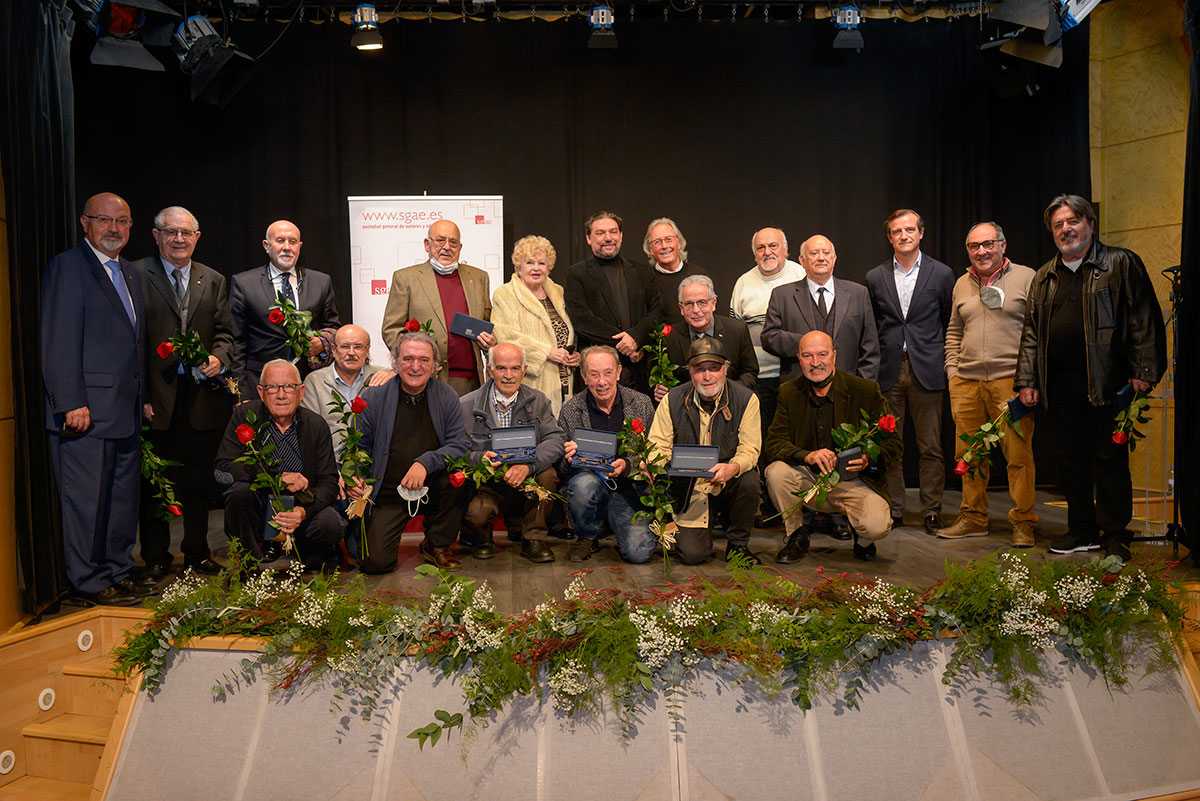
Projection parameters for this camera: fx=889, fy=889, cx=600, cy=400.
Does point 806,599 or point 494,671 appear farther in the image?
point 806,599

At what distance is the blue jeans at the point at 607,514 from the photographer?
164 inches

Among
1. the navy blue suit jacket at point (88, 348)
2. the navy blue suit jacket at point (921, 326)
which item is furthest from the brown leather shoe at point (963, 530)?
the navy blue suit jacket at point (88, 348)

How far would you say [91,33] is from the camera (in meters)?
5.46

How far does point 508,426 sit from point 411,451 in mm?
482

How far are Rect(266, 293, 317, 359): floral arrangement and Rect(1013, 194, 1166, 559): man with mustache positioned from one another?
3558 mm

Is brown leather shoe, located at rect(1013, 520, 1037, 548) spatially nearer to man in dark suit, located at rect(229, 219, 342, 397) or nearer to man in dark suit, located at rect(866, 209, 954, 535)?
man in dark suit, located at rect(866, 209, 954, 535)

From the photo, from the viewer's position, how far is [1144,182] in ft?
20.1

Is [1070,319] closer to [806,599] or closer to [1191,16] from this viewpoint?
[1191,16]

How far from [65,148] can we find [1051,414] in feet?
15.9

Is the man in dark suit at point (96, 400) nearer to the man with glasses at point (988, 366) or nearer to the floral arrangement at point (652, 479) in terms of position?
the floral arrangement at point (652, 479)

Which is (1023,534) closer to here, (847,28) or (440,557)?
(440,557)

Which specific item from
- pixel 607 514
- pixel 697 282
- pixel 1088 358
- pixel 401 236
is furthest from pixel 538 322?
pixel 1088 358

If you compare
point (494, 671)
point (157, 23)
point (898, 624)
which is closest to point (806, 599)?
point (898, 624)

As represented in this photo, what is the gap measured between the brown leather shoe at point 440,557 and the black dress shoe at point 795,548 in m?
1.52
